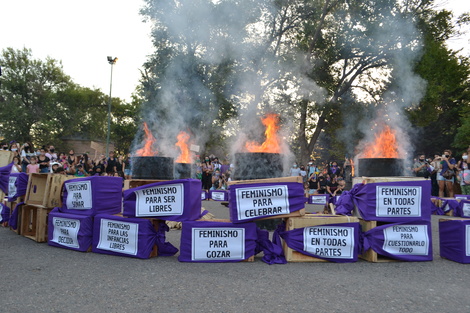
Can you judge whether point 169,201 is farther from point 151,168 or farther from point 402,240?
point 151,168

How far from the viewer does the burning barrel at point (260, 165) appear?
8.73 metres

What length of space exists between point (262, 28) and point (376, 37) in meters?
6.38

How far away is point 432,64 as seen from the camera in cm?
2200

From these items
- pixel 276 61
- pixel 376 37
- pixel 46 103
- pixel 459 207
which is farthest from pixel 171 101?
pixel 46 103

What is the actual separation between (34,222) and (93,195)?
2.32 m

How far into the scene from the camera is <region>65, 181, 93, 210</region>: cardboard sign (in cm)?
654

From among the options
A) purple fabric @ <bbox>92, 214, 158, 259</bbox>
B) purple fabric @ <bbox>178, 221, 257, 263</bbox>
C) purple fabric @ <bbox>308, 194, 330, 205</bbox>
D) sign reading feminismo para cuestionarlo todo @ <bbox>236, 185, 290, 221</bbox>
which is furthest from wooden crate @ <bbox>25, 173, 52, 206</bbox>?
purple fabric @ <bbox>308, 194, 330, 205</bbox>

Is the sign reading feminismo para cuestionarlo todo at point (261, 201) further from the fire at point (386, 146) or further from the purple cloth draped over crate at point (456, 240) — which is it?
the fire at point (386, 146)

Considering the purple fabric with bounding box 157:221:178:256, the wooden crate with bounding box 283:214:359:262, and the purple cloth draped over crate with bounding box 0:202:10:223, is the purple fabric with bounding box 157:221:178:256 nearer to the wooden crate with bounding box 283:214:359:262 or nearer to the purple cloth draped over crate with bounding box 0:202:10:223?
the wooden crate with bounding box 283:214:359:262

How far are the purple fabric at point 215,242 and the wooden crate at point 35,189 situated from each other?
353cm

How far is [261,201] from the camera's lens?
5.87 m

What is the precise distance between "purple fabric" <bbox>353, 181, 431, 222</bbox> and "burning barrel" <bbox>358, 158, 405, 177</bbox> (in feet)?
13.8

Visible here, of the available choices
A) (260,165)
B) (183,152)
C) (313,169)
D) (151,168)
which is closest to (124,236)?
(260,165)

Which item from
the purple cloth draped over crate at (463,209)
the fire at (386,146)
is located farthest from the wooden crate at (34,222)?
the purple cloth draped over crate at (463,209)
